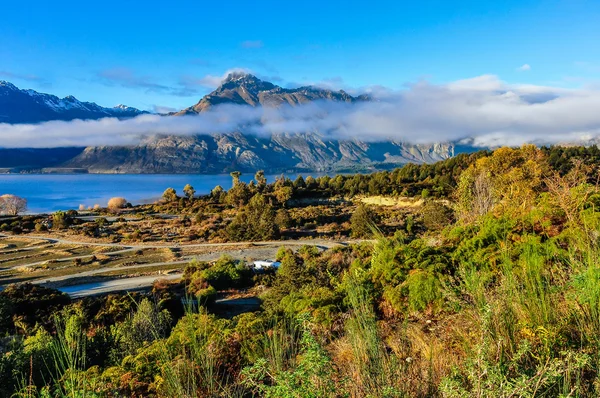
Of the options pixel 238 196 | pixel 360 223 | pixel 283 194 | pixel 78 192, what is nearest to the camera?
pixel 360 223

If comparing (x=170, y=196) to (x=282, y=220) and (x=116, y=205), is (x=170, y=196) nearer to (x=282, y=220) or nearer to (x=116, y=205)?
(x=116, y=205)

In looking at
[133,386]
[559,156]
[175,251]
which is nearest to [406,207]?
[559,156]

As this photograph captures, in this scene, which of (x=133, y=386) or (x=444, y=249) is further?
(x=444, y=249)

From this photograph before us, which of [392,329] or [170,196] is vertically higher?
[392,329]

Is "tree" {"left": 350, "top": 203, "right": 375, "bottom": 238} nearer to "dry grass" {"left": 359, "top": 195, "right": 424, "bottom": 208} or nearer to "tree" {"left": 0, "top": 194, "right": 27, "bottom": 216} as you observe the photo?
"dry grass" {"left": 359, "top": 195, "right": 424, "bottom": 208}

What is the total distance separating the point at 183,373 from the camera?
2805 mm

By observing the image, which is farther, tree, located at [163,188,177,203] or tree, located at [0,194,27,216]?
tree, located at [163,188,177,203]

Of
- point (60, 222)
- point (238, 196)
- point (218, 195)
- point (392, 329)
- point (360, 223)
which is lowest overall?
point (60, 222)

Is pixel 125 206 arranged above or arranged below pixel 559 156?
below

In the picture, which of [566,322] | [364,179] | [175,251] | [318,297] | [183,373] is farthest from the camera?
[364,179]

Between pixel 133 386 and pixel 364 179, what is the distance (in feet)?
178

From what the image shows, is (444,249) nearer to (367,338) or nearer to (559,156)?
(367,338)

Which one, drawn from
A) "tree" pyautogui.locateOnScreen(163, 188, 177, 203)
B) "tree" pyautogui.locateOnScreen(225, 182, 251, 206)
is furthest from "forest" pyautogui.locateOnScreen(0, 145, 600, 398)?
"tree" pyautogui.locateOnScreen(163, 188, 177, 203)

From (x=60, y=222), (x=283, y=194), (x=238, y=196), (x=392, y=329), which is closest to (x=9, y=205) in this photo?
(x=60, y=222)
